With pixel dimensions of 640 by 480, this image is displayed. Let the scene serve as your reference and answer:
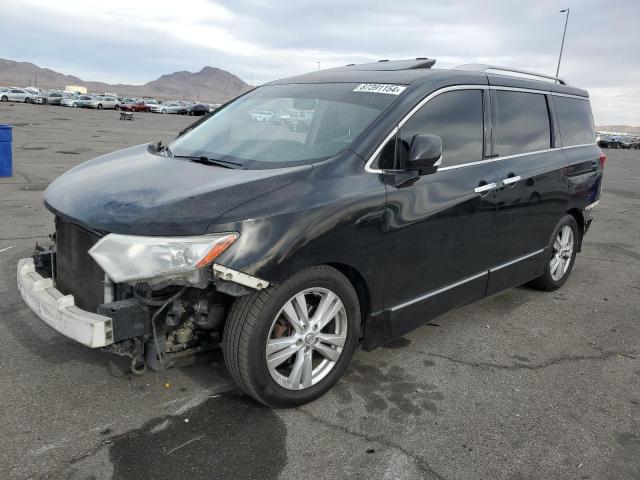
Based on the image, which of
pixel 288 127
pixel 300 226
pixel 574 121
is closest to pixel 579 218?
pixel 574 121

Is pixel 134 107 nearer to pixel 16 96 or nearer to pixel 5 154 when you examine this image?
pixel 16 96

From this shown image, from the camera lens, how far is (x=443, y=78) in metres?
3.82

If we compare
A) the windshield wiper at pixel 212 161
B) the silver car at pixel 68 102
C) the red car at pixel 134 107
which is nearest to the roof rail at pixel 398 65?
the windshield wiper at pixel 212 161

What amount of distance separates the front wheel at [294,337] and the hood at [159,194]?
50 cm

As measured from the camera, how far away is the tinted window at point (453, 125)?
3531 millimetres

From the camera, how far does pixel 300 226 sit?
287 cm

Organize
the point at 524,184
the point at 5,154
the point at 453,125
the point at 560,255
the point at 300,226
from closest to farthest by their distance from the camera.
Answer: the point at 300,226
the point at 453,125
the point at 524,184
the point at 560,255
the point at 5,154

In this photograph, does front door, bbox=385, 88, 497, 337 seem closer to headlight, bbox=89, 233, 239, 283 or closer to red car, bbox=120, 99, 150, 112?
headlight, bbox=89, 233, 239, 283

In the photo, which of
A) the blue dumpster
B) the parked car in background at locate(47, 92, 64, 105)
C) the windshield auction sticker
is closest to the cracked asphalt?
the windshield auction sticker

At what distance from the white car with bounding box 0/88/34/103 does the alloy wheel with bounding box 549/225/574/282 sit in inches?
2637

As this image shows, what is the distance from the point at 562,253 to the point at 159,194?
13.6 ft

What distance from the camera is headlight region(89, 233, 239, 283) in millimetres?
2617

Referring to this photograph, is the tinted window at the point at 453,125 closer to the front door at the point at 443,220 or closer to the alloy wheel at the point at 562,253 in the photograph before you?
the front door at the point at 443,220

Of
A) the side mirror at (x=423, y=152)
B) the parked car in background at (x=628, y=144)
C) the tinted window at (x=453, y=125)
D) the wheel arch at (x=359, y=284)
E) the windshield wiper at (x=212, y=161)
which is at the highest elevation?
the parked car in background at (x=628, y=144)
